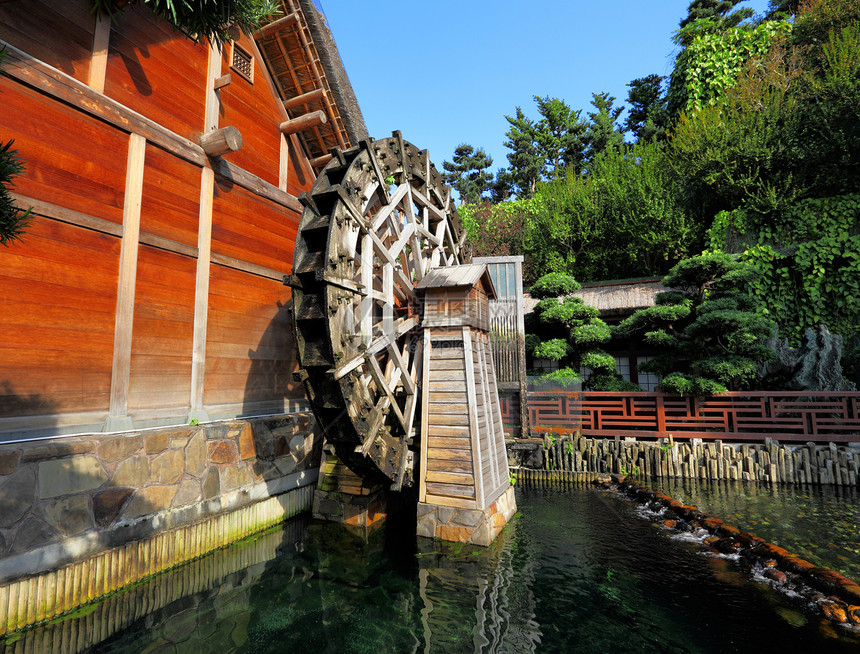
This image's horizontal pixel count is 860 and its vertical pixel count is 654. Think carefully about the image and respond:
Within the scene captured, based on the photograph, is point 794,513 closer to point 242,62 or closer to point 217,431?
point 217,431

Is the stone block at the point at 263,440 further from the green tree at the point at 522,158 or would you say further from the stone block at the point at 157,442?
the green tree at the point at 522,158

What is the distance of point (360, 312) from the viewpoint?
5.38 metres

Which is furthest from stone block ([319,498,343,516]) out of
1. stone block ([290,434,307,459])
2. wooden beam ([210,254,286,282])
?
wooden beam ([210,254,286,282])

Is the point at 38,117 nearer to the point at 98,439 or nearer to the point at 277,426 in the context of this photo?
the point at 98,439

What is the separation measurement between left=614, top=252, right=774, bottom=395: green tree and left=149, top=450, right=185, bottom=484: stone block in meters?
9.50

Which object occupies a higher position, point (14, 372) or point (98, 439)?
point (14, 372)

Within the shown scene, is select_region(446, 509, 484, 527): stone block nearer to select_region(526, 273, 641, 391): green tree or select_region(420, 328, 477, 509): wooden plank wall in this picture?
select_region(420, 328, 477, 509): wooden plank wall

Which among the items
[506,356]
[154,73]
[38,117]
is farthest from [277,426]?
[506,356]

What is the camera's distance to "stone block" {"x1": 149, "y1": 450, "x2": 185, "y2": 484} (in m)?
4.10

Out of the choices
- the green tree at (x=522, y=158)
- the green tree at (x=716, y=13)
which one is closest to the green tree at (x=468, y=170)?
the green tree at (x=522, y=158)

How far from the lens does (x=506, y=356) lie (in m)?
9.59

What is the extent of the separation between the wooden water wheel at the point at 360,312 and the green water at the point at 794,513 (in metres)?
4.90

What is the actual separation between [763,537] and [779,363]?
645cm

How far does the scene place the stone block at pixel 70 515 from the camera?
10.7 feet
